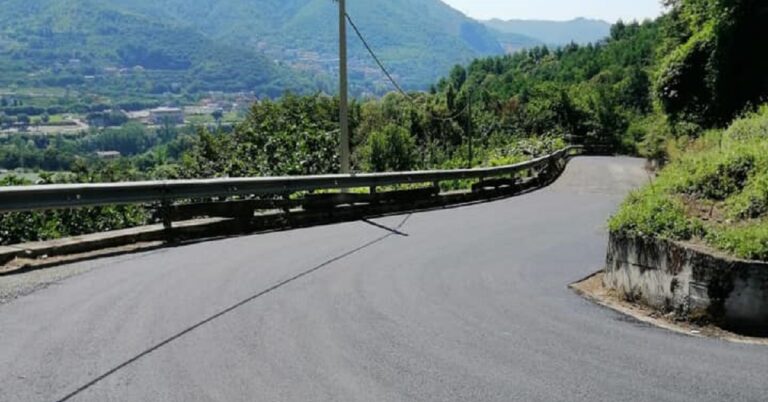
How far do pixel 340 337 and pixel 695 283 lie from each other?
3563 mm

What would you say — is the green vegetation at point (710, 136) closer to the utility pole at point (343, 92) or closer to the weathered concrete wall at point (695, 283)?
the weathered concrete wall at point (695, 283)

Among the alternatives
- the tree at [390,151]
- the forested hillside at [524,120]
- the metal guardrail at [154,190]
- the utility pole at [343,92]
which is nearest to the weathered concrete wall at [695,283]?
the forested hillside at [524,120]

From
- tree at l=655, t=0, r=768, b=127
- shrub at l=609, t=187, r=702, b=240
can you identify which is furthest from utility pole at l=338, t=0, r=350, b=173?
tree at l=655, t=0, r=768, b=127

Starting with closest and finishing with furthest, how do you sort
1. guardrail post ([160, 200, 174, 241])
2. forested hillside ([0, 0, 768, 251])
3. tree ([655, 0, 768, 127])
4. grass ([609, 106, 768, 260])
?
grass ([609, 106, 768, 260]), guardrail post ([160, 200, 174, 241]), tree ([655, 0, 768, 127]), forested hillside ([0, 0, 768, 251])

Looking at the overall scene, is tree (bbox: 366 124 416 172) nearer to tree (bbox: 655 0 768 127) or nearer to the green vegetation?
the green vegetation

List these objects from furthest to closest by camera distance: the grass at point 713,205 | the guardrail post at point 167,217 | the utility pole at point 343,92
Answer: the utility pole at point 343,92 → the guardrail post at point 167,217 → the grass at point 713,205

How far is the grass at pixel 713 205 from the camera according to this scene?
24.0ft

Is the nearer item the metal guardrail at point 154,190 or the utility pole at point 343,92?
the metal guardrail at point 154,190

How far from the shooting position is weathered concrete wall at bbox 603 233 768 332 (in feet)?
22.3

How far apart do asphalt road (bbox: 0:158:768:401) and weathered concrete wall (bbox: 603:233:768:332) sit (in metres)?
0.49

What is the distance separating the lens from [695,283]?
7160mm

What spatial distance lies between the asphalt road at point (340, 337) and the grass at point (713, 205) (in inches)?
42.6

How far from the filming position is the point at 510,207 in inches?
774

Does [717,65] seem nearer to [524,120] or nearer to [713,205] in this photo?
[713,205]
